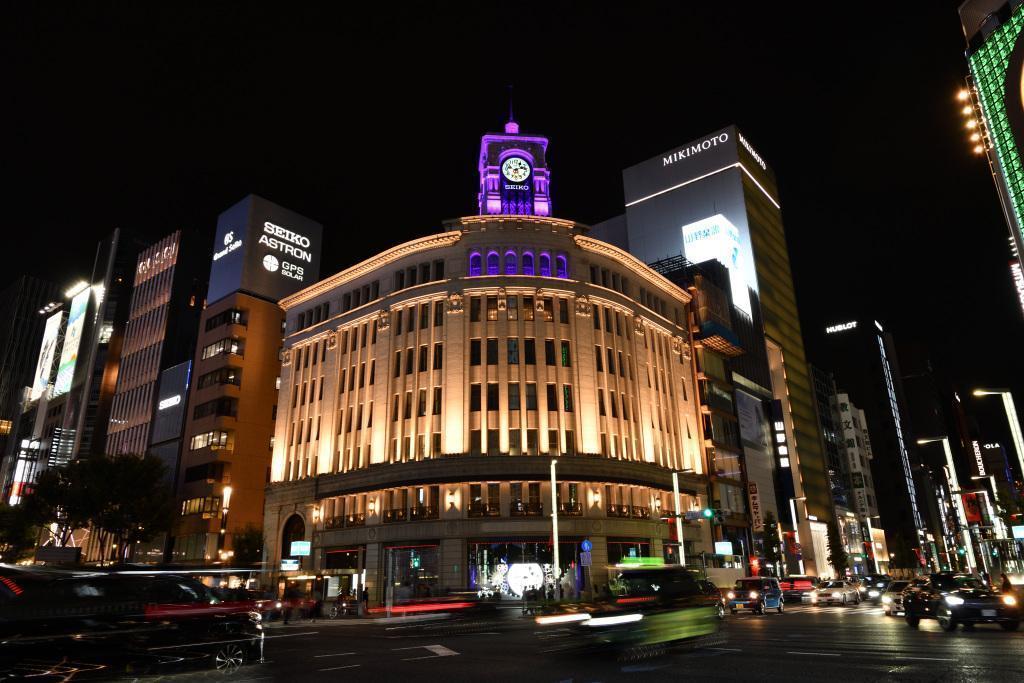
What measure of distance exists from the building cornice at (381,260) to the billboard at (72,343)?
58181 mm

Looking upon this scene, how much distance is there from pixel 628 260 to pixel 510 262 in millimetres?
12864

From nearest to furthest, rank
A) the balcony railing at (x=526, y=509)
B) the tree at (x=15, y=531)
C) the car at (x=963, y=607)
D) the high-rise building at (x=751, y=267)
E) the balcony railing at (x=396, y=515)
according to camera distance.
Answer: the car at (x=963, y=607), the balcony railing at (x=526, y=509), the balcony railing at (x=396, y=515), the tree at (x=15, y=531), the high-rise building at (x=751, y=267)

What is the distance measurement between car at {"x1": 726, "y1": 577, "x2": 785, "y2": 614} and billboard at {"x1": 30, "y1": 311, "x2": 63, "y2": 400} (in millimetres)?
122129

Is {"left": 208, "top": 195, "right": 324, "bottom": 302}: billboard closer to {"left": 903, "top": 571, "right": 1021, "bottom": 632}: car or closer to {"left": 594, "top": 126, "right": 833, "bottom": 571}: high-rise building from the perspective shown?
{"left": 594, "top": 126, "right": 833, "bottom": 571}: high-rise building

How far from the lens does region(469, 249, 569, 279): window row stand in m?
54.6

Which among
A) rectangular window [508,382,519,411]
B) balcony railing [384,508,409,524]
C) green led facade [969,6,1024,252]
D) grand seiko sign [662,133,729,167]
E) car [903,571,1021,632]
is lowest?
car [903,571,1021,632]

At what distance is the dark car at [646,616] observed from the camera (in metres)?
14.6

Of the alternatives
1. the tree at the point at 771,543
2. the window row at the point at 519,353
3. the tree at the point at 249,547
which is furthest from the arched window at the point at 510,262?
the tree at the point at 771,543

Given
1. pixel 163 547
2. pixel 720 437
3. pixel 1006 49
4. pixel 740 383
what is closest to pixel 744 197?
pixel 1006 49

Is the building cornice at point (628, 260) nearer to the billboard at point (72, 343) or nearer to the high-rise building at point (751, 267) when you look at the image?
the high-rise building at point (751, 267)

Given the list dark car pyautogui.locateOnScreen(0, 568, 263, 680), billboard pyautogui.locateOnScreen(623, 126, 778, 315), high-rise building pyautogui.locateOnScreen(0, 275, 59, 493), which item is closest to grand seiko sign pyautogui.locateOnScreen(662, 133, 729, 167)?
billboard pyautogui.locateOnScreen(623, 126, 778, 315)

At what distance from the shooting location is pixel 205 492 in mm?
66688

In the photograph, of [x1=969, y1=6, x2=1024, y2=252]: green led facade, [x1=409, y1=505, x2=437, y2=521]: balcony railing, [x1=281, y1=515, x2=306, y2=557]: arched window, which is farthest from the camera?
[x1=969, y1=6, x2=1024, y2=252]: green led facade

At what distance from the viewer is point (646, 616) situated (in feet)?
48.7
